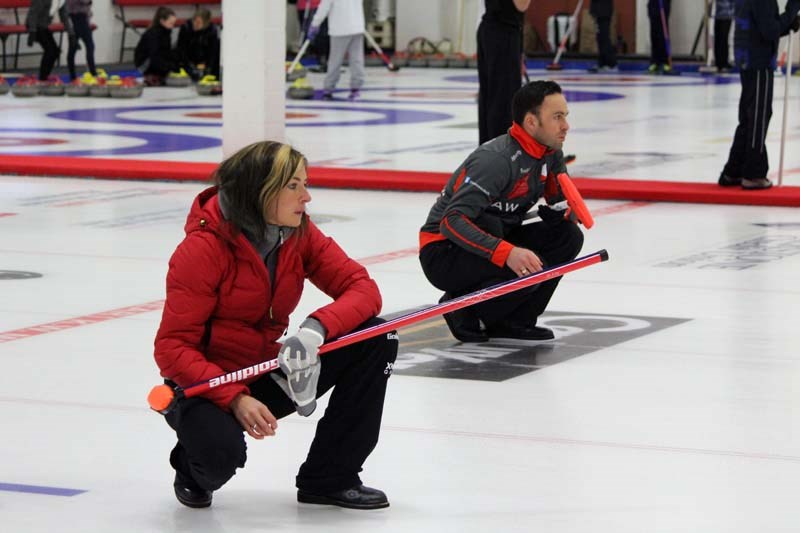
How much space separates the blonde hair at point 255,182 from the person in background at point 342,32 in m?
14.5

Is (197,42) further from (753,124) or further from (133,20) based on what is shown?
(753,124)

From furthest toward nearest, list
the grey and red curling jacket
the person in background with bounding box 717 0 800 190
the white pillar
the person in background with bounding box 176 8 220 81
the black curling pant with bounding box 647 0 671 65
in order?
1. the black curling pant with bounding box 647 0 671 65
2. the person in background with bounding box 176 8 220 81
3. the white pillar
4. the person in background with bounding box 717 0 800 190
5. the grey and red curling jacket

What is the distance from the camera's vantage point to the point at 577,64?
1109 inches

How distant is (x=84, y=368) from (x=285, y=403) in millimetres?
1835

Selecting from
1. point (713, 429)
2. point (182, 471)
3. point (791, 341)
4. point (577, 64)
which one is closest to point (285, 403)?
point (182, 471)

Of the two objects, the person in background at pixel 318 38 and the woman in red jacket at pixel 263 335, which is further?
the person in background at pixel 318 38

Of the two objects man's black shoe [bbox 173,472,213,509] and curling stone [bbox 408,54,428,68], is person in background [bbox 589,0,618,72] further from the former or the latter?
man's black shoe [bbox 173,472,213,509]

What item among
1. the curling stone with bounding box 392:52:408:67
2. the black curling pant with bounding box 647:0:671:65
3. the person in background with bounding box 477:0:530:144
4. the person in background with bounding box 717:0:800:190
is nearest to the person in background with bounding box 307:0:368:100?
the black curling pant with bounding box 647:0:671:65

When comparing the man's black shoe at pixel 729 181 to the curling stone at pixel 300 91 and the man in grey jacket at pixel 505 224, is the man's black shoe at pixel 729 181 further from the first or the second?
the curling stone at pixel 300 91

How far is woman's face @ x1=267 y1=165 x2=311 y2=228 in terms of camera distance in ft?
12.9

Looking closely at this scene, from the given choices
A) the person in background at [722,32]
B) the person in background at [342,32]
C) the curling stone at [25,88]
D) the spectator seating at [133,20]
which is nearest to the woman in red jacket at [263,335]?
the person in background at [342,32]

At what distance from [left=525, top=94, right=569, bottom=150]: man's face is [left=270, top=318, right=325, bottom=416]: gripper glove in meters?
2.34

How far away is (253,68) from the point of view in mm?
11828

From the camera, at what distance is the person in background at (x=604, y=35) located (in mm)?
25547
